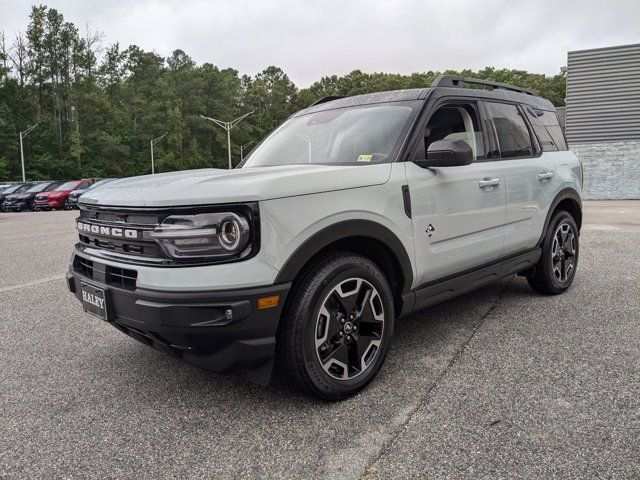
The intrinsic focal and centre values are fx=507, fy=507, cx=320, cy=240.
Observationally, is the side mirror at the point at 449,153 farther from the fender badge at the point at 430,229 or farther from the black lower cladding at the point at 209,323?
the black lower cladding at the point at 209,323

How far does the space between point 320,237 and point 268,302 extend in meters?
0.44

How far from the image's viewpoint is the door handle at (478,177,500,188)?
3.65m

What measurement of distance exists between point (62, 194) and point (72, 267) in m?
25.6

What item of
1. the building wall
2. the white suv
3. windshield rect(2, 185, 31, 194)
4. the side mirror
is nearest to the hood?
the white suv

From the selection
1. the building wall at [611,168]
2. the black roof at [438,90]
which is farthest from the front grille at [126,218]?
the building wall at [611,168]

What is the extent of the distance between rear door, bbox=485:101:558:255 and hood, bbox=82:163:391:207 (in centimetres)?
146

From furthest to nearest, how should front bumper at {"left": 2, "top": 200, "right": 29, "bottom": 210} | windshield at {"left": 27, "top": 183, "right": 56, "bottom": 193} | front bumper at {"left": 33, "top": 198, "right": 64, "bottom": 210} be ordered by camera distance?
windshield at {"left": 27, "top": 183, "right": 56, "bottom": 193} < front bumper at {"left": 33, "top": 198, "right": 64, "bottom": 210} < front bumper at {"left": 2, "top": 200, "right": 29, "bottom": 210}

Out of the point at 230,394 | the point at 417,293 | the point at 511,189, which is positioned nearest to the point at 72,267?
the point at 230,394

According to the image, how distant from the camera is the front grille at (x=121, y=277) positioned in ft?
8.29

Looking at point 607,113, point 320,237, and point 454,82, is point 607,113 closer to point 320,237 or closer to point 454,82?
point 454,82

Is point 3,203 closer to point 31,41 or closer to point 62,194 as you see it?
point 62,194

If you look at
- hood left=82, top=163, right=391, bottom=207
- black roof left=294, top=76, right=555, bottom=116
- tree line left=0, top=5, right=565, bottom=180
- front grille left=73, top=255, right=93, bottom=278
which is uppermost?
tree line left=0, top=5, right=565, bottom=180

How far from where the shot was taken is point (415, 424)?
252 centimetres

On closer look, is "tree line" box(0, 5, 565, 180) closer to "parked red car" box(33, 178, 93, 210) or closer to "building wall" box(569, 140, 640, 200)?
"parked red car" box(33, 178, 93, 210)
